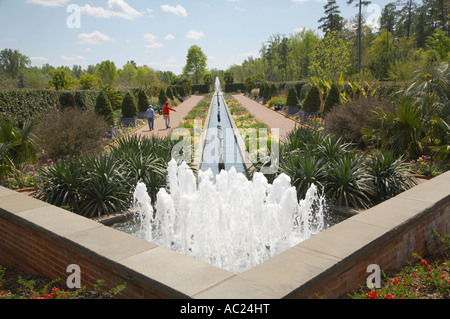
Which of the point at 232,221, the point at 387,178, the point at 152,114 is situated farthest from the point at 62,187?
the point at 152,114

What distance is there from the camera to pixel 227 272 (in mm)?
2775

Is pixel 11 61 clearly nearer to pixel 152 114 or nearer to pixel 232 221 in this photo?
pixel 152 114

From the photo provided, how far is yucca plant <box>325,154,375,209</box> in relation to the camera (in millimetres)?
5914

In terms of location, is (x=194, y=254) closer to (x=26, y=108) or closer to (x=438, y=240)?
(x=438, y=240)

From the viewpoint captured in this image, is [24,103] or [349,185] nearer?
[349,185]

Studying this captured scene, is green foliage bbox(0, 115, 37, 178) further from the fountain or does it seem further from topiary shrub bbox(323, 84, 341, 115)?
topiary shrub bbox(323, 84, 341, 115)

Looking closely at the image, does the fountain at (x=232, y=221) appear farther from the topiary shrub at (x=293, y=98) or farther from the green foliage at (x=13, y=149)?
the topiary shrub at (x=293, y=98)

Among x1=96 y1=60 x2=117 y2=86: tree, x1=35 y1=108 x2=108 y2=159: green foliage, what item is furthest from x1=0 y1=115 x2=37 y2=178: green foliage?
x1=96 y1=60 x2=117 y2=86: tree

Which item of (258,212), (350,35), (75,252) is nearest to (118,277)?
(75,252)

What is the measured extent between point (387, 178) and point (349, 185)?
77 cm

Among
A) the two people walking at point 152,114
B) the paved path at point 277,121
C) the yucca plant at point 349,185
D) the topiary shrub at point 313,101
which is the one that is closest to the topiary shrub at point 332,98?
the paved path at point 277,121

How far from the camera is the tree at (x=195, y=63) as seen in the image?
91.2 m

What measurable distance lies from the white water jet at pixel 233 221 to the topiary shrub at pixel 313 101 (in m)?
14.6
